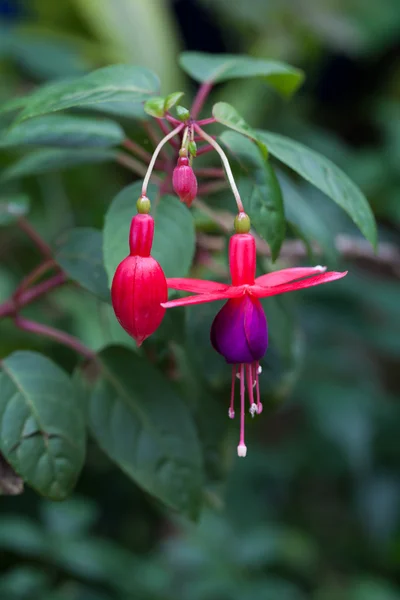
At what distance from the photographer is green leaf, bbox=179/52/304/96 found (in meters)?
0.66

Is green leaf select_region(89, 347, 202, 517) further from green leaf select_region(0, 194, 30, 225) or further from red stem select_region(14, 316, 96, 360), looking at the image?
green leaf select_region(0, 194, 30, 225)

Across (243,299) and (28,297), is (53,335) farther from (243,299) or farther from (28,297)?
(243,299)

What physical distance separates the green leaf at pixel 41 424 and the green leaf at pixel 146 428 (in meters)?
0.04

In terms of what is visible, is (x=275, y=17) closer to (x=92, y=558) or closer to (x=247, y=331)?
(x=92, y=558)

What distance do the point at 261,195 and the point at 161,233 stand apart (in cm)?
8

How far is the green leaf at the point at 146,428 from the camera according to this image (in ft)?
2.08

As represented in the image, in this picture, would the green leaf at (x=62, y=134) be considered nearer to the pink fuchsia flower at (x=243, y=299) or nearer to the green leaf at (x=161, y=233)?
the green leaf at (x=161, y=233)

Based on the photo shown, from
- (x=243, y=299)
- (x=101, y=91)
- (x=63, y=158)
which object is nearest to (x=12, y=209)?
(x=63, y=158)

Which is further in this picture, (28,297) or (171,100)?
(28,297)

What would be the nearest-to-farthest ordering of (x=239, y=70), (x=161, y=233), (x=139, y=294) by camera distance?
(x=139, y=294) → (x=161, y=233) → (x=239, y=70)

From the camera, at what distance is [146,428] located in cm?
65

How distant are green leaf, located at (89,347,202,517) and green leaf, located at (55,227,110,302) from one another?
3.1 inches

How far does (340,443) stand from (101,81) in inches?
48.7

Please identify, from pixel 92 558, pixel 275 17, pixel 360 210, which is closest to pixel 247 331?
pixel 360 210
